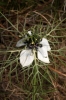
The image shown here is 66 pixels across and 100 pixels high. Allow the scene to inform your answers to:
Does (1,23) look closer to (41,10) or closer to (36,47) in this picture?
(41,10)

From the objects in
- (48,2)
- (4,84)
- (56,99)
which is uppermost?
(48,2)

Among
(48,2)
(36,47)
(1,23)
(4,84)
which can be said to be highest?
(48,2)

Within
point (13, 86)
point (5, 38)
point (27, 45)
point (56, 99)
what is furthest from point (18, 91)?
point (27, 45)

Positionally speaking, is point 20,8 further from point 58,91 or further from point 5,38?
point 58,91

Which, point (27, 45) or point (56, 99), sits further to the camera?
point (56, 99)

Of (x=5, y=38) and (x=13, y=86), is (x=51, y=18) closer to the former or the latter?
(x=5, y=38)

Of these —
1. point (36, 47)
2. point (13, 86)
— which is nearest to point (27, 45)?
point (36, 47)

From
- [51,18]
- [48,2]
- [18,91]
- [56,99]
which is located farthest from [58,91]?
[48,2]

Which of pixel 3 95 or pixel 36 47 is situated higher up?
pixel 36 47

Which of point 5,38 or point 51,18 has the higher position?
point 51,18

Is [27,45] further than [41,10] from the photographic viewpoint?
No
